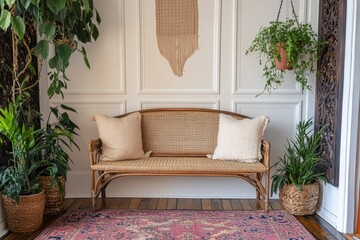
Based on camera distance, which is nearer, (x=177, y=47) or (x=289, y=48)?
(x=289, y=48)

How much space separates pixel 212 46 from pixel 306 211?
1750 millimetres

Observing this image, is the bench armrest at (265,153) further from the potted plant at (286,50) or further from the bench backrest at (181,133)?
the potted plant at (286,50)

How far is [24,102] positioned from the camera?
2.89m

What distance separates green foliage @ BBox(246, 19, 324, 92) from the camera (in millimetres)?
2852

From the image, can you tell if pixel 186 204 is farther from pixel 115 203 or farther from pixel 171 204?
pixel 115 203

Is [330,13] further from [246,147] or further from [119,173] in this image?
[119,173]

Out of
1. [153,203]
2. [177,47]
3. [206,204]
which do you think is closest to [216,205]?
[206,204]

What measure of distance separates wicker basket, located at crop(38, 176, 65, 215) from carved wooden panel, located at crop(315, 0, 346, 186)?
7.54ft

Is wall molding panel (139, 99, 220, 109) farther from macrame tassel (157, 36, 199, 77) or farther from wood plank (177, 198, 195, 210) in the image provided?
wood plank (177, 198, 195, 210)

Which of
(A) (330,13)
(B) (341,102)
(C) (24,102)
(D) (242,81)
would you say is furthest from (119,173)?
(A) (330,13)

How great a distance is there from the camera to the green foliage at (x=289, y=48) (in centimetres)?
285

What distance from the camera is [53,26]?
98.3 inches

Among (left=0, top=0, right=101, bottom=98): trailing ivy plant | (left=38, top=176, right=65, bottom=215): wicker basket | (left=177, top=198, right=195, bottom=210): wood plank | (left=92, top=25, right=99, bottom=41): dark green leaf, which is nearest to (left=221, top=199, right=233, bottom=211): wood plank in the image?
(left=177, top=198, right=195, bottom=210): wood plank

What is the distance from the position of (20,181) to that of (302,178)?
2.28 m
